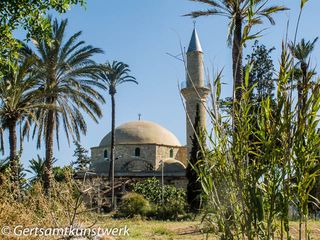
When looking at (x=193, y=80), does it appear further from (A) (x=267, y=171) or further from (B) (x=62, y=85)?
(A) (x=267, y=171)

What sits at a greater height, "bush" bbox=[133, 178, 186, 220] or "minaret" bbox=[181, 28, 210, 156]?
"minaret" bbox=[181, 28, 210, 156]

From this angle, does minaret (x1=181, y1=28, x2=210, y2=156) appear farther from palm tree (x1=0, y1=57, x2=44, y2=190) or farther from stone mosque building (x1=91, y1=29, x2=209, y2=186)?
palm tree (x1=0, y1=57, x2=44, y2=190)

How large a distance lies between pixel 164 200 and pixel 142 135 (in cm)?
1836

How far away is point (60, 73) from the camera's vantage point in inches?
670

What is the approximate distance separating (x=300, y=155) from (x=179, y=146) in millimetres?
43606

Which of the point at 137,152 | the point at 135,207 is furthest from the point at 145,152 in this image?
the point at 135,207

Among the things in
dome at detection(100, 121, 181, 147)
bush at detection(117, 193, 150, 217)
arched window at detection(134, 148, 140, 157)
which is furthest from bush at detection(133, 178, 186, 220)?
dome at detection(100, 121, 181, 147)

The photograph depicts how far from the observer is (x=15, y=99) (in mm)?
15453

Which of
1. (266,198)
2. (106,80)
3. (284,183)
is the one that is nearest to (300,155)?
(284,183)

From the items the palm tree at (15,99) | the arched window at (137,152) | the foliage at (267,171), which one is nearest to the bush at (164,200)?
the palm tree at (15,99)

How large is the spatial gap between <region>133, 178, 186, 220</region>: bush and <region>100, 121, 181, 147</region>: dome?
14330 millimetres

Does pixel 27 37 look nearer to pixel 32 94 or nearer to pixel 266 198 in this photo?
pixel 266 198

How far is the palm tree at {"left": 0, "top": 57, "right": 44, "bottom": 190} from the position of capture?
15375 mm

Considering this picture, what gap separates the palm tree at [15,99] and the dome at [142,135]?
26952mm
